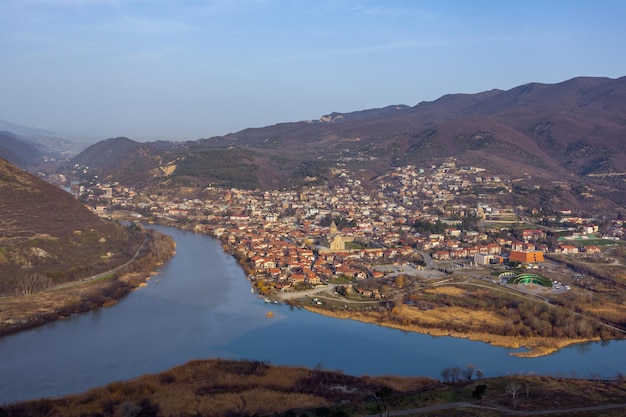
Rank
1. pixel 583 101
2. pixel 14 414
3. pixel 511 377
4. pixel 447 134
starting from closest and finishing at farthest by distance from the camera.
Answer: pixel 14 414, pixel 511 377, pixel 447 134, pixel 583 101

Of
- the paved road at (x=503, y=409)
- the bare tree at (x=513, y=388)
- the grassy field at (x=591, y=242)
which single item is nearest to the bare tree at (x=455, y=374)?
the bare tree at (x=513, y=388)

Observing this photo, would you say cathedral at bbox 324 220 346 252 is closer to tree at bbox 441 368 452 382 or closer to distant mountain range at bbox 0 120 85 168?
tree at bbox 441 368 452 382

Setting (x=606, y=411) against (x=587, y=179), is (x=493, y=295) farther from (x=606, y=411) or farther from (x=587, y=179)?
(x=587, y=179)

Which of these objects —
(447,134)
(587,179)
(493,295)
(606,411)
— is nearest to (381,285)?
(493,295)

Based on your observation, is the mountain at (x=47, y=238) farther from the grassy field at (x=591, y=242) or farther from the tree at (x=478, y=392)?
the grassy field at (x=591, y=242)

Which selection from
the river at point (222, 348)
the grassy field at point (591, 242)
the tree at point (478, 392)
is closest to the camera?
the tree at point (478, 392)

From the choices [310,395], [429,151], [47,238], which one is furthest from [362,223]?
[429,151]

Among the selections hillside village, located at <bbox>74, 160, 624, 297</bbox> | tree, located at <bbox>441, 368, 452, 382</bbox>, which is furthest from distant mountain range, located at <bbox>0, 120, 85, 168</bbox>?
tree, located at <bbox>441, 368, 452, 382</bbox>
